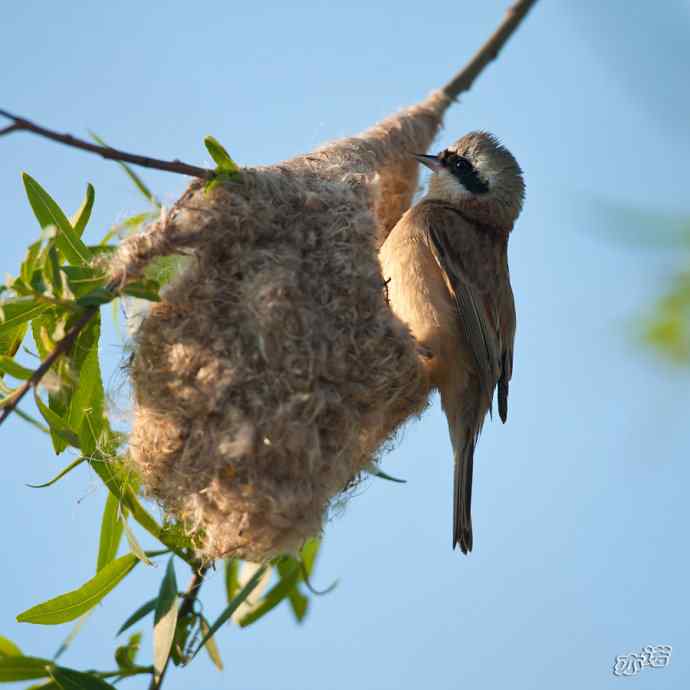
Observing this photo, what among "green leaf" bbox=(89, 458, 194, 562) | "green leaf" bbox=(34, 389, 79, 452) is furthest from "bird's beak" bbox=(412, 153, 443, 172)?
"green leaf" bbox=(34, 389, 79, 452)

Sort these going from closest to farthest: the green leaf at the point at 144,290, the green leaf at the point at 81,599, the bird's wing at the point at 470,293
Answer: the green leaf at the point at 144,290 → the green leaf at the point at 81,599 → the bird's wing at the point at 470,293

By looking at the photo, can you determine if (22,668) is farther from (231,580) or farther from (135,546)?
(231,580)

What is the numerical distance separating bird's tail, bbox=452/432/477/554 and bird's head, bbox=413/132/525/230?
42.7 inches

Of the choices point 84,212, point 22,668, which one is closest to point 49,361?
point 84,212

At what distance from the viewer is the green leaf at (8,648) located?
117 inches

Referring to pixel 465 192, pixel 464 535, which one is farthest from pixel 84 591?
pixel 465 192

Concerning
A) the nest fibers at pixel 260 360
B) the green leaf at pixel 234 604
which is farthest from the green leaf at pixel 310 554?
the nest fibers at pixel 260 360

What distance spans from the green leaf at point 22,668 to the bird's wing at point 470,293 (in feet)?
5.88

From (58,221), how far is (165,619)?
1224 millimetres

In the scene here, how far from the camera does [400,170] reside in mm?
4016

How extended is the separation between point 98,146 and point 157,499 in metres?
1.11

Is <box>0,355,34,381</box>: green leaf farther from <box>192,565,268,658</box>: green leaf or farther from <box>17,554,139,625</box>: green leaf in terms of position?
<box>192,565,268,658</box>: green leaf

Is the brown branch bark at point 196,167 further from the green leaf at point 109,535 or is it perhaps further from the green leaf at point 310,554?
the green leaf at point 310,554

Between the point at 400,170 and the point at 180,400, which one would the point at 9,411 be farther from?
the point at 400,170
